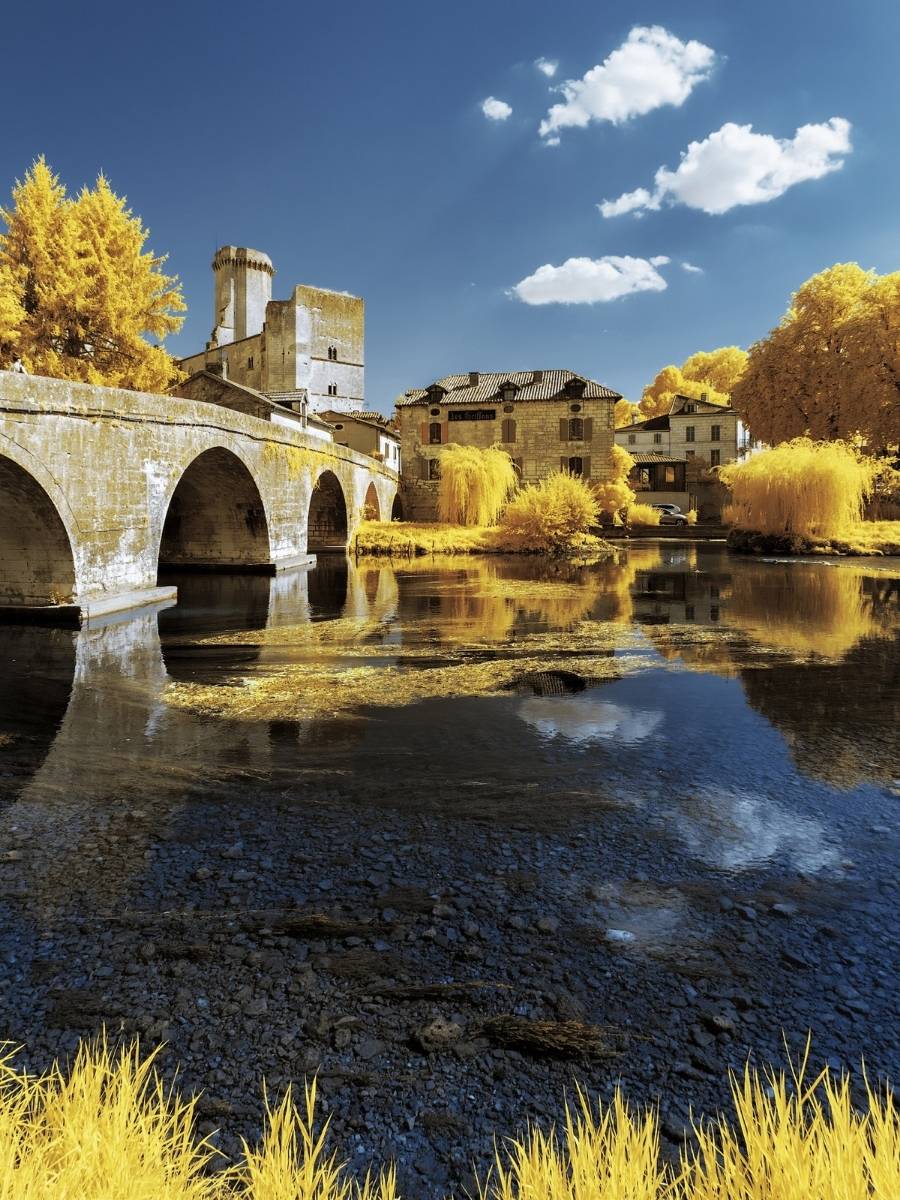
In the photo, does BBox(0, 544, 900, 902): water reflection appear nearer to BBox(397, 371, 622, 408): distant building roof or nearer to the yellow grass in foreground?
the yellow grass in foreground

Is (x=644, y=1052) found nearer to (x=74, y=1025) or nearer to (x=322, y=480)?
(x=74, y=1025)

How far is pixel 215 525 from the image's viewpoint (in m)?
21.5

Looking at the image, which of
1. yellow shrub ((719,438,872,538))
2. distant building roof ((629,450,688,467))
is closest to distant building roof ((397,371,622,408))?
distant building roof ((629,450,688,467))

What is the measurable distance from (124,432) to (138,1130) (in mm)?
13223

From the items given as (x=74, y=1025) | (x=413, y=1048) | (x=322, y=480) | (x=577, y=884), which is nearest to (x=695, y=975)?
(x=577, y=884)

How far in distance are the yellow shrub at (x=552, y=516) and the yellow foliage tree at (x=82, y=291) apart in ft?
52.3

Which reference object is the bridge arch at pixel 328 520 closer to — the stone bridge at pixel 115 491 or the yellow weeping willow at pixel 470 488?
the yellow weeping willow at pixel 470 488

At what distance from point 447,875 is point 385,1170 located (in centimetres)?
173

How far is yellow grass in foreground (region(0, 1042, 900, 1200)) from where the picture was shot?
1705 millimetres

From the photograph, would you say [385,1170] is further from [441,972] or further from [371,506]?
[371,506]

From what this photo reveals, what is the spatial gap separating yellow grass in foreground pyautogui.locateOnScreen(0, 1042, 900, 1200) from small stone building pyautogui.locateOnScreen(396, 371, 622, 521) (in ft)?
144

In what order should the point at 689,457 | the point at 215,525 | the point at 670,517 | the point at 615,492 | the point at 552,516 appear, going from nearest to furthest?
the point at 215,525 < the point at 552,516 < the point at 615,492 < the point at 670,517 < the point at 689,457

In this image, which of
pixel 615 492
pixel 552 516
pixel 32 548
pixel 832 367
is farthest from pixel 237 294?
pixel 32 548

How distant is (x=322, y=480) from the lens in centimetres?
2869
